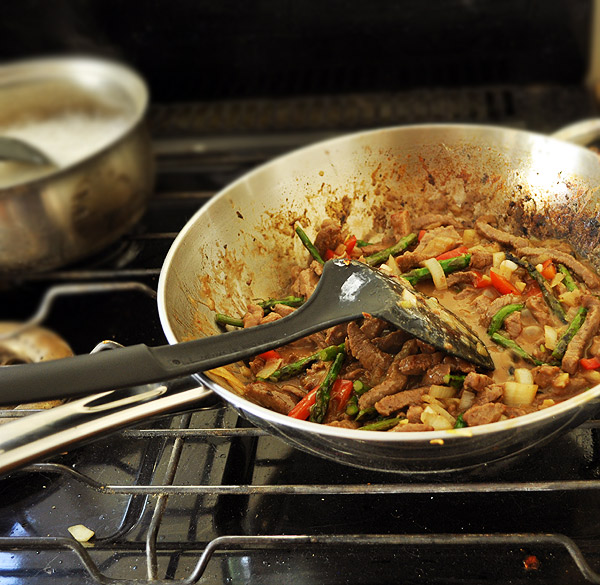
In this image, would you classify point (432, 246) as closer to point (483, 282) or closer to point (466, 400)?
point (483, 282)

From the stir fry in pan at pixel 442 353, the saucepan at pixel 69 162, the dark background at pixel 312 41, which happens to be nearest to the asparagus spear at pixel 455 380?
the stir fry in pan at pixel 442 353

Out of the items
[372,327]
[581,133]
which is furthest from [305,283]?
[581,133]

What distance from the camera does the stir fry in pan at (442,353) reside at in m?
1.30

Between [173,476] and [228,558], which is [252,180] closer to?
[173,476]

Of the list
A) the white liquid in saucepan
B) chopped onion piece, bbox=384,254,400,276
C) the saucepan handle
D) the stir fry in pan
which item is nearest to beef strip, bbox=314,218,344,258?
the stir fry in pan

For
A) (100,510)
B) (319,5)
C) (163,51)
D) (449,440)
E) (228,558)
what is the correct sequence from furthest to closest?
(163,51), (319,5), (100,510), (228,558), (449,440)

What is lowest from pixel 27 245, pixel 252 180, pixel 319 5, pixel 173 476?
pixel 27 245

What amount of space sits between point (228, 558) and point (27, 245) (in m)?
1.27

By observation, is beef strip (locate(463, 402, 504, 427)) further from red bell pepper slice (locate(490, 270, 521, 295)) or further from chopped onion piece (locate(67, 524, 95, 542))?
chopped onion piece (locate(67, 524, 95, 542))

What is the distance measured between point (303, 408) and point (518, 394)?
17.2 inches

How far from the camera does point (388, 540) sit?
1.06 metres

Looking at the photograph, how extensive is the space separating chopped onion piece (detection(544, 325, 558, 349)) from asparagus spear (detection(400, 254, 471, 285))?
11.1 inches

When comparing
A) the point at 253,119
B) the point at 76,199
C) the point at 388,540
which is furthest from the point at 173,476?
the point at 253,119

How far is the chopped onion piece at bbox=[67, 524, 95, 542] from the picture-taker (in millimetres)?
1220
